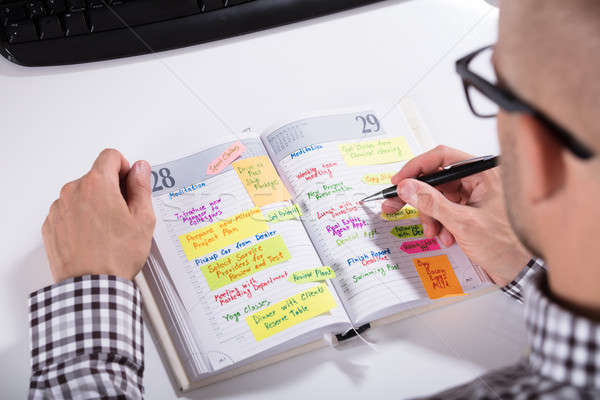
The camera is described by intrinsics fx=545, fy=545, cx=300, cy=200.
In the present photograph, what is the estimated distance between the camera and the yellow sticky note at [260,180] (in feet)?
2.15

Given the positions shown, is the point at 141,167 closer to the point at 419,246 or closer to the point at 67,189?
the point at 67,189

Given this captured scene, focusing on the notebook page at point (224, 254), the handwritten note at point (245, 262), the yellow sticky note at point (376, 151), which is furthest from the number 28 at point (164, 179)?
the yellow sticky note at point (376, 151)

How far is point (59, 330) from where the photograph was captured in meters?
0.54

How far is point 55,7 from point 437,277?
0.59 meters

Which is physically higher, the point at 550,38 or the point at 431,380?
the point at 550,38

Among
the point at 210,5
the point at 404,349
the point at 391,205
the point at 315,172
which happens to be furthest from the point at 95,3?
the point at 404,349

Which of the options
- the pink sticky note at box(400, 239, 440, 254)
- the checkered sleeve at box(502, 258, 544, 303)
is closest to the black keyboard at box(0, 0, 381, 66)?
the pink sticky note at box(400, 239, 440, 254)

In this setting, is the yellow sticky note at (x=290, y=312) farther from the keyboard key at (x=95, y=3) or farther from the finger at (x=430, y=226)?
the keyboard key at (x=95, y=3)

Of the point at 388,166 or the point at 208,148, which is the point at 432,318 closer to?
the point at 388,166

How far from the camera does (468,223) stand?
2.19 feet

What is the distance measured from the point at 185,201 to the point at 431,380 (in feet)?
1.12

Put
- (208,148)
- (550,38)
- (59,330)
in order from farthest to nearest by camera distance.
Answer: (208,148), (59,330), (550,38)

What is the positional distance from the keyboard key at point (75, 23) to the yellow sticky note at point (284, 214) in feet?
1.14

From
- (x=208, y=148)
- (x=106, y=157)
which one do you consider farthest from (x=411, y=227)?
(x=106, y=157)
